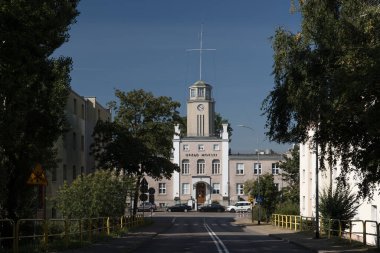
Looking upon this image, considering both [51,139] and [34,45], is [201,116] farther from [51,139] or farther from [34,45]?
[34,45]

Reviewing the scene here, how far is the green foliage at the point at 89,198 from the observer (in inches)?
1439

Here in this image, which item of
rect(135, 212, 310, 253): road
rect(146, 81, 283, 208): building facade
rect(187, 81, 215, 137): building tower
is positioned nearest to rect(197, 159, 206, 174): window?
rect(146, 81, 283, 208): building facade

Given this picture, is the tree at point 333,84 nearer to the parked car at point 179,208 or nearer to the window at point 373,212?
the window at point 373,212

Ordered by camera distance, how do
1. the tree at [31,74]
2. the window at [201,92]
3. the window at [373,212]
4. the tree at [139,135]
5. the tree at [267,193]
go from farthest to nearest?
1. the window at [201,92]
2. the tree at [267,193]
3. the tree at [139,135]
4. the window at [373,212]
5. the tree at [31,74]

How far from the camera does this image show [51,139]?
24516 mm

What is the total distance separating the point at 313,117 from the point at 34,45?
839cm

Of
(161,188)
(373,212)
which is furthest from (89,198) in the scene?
(161,188)

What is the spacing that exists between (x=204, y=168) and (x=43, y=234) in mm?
83365

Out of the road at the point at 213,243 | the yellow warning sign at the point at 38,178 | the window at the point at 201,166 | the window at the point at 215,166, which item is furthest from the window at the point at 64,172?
the window at the point at 215,166

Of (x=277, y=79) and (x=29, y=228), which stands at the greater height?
(x=277, y=79)

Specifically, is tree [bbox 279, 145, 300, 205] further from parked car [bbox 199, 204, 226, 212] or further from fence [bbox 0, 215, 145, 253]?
fence [bbox 0, 215, 145, 253]

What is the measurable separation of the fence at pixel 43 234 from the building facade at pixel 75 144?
661 inches

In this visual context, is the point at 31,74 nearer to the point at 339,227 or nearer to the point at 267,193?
the point at 339,227

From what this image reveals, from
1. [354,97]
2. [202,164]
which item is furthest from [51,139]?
[202,164]
